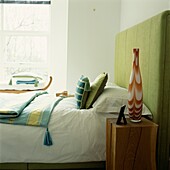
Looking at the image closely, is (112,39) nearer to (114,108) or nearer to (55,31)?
(55,31)

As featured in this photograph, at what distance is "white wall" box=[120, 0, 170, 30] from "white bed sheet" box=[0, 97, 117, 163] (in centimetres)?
118

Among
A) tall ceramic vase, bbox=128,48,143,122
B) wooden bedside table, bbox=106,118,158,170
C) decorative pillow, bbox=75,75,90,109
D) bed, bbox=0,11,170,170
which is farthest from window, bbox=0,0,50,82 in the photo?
wooden bedside table, bbox=106,118,158,170

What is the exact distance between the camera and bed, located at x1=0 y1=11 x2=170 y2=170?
6.92 ft

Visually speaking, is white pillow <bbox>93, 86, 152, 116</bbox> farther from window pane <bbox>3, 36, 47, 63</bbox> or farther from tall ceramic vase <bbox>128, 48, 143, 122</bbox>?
window pane <bbox>3, 36, 47, 63</bbox>

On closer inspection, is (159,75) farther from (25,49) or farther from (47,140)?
(25,49)

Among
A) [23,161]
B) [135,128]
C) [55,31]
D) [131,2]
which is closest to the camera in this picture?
[135,128]

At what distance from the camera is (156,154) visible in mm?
2158

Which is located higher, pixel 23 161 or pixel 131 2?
pixel 131 2

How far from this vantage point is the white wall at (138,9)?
2.56m

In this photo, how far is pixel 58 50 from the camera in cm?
473

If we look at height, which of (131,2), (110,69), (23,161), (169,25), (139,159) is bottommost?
(23,161)

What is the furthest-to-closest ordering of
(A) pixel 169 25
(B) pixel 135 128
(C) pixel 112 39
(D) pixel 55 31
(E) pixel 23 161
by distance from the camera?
1. (D) pixel 55 31
2. (C) pixel 112 39
3. (E) pixel 23 161
4. (A) pixel 169 25
5. (B) pixel 135 128

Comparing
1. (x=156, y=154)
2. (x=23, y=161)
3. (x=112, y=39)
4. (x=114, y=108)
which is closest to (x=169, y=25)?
(x=114, y=108)

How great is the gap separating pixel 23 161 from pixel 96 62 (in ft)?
7.58
